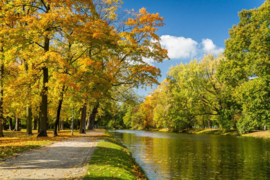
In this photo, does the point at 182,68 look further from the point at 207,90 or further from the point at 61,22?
the point at 61,22

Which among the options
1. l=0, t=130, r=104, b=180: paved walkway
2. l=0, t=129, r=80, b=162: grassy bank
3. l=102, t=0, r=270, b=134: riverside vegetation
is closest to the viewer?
l=0, t=130, r=104, b=180: paved walkway

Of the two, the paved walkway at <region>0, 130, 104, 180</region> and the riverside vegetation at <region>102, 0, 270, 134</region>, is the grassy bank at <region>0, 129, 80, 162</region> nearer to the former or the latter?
the paved walkway at <region>0, 130, 104, 180</region>

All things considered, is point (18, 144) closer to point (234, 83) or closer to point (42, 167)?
point (42, 167)

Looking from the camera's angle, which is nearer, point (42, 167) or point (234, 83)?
point (42, 167)

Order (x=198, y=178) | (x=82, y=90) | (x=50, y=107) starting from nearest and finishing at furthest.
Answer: (x=198, y=178), (x=82, y=90), (x=50, y=107)

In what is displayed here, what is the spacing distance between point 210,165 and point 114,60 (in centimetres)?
1611

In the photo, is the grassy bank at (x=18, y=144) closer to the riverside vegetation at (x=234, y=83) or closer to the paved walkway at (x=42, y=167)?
the paved walkway at (x=42, y=167)

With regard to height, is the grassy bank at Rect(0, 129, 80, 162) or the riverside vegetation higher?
the riverside vegetation

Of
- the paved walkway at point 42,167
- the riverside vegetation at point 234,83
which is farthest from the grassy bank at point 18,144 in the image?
the riverside vegetation at point 234,83

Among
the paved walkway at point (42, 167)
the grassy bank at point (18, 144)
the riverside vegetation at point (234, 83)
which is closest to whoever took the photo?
the paved walkway at point (42, 167)

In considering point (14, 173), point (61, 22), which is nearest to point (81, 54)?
point (61, 22)

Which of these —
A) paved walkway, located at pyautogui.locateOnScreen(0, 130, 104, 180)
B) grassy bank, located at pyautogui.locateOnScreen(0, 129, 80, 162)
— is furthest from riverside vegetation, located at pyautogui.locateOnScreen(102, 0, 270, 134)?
paved walkway, located at pyautogui.locateOnScreen(0, 130, 104, 180)

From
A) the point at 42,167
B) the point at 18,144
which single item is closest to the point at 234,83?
the point at 18,144

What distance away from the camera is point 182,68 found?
5022 centimetres
